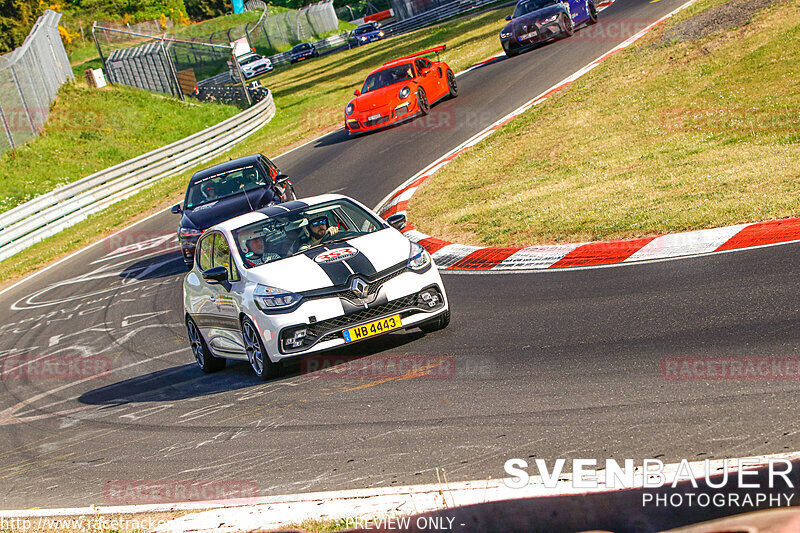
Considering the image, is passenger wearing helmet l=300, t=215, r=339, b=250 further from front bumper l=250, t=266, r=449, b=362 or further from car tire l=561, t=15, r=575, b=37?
car tire l=561, t=15, r=575, b=37

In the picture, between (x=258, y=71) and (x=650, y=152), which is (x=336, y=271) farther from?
(x=258, y=71)

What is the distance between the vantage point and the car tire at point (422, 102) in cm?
2289

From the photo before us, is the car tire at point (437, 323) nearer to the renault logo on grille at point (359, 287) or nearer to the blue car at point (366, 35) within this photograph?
the renault logo on grille at point (359, 287)

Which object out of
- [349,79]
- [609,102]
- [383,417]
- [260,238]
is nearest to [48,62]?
[349,79]

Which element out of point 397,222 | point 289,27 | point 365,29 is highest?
point 289,27

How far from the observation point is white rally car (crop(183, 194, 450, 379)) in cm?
771

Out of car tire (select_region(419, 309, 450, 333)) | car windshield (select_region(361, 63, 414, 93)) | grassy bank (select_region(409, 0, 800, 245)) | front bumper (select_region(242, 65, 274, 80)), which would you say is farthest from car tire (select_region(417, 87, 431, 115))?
front bumper (select_region(242, 65, 274, 80))

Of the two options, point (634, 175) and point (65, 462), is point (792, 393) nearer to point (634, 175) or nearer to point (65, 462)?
point (65, 462)

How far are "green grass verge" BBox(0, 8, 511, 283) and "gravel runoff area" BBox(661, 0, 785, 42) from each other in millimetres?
9753

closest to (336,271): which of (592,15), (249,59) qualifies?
(592,15)

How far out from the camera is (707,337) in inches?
242

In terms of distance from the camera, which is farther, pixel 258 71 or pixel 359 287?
pixel 258 71

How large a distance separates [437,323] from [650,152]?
7.06 metres

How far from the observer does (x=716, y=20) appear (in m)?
21.2
